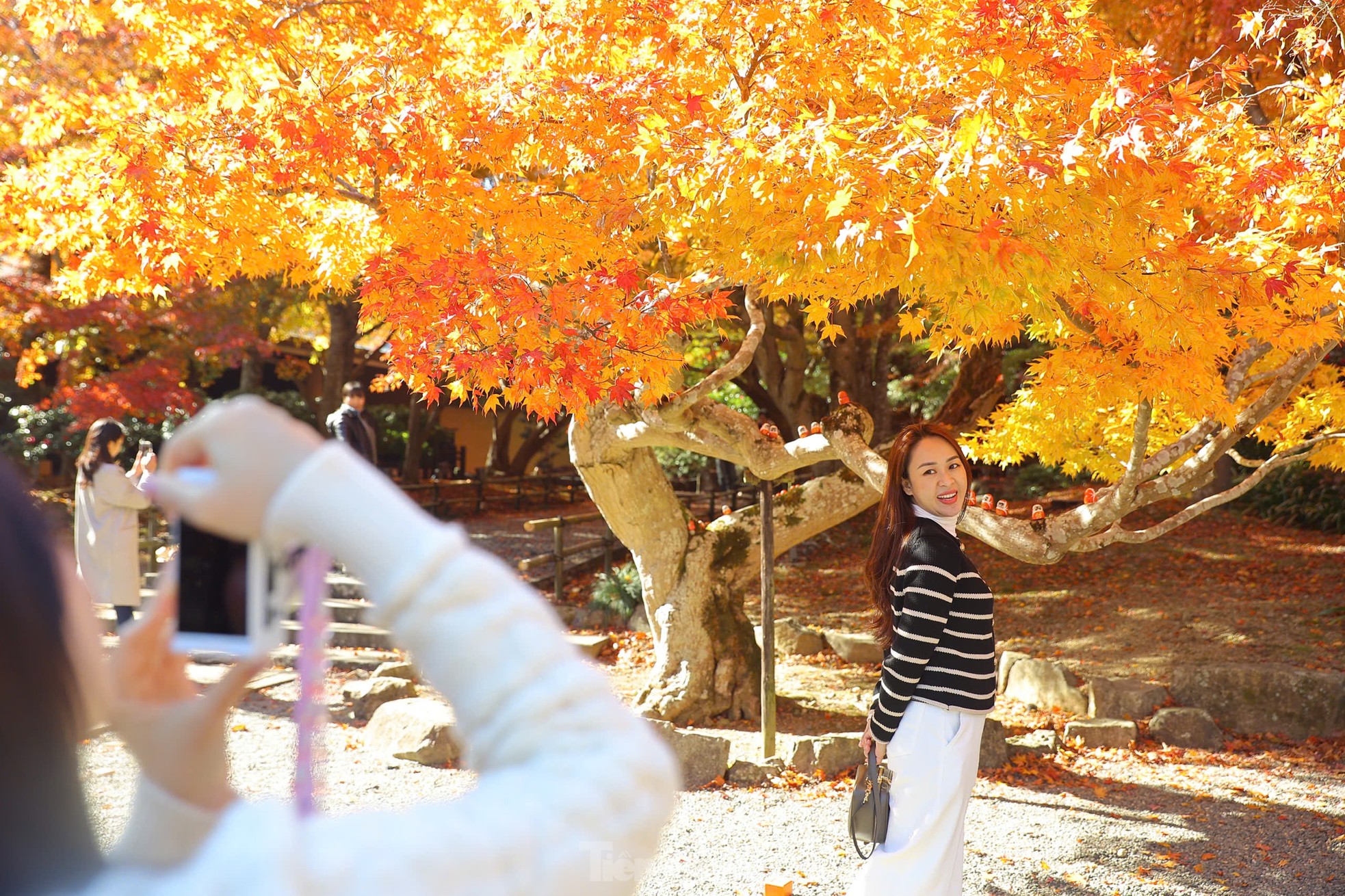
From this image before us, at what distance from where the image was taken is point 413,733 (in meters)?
6.84

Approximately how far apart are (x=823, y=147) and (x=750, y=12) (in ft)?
5.35

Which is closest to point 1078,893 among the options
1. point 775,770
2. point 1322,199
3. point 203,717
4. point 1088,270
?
point 775,770

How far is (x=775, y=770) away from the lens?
648 centimetres

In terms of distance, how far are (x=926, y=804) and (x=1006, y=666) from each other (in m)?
6.17

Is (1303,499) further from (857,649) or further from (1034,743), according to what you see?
(1034,743)

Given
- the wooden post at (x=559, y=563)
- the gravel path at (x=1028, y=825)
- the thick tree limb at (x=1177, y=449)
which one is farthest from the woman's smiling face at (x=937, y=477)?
the wooden post at (x=559, y=563)

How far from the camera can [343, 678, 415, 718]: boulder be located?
7852 mm

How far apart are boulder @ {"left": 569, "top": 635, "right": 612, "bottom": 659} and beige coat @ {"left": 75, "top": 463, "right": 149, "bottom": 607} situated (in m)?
4.07

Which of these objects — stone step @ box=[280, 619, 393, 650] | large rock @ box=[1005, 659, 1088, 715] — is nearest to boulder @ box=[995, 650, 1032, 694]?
large rock @ box=[1005, 659, 1088, 715]

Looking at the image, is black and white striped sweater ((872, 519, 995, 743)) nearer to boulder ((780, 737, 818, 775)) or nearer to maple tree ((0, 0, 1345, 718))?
maple tree ((0, 0, 1345, 718))

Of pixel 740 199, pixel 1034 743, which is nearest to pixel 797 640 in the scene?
pixel 1034 743

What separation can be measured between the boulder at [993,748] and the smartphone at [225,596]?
6.64 m

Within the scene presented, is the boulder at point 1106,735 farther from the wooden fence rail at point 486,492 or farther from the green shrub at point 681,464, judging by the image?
the green shrub at point 681,464

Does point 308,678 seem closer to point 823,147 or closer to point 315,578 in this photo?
point 315,578
